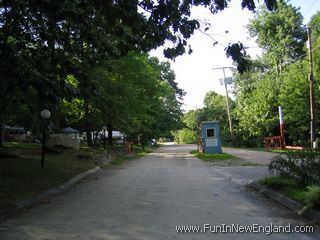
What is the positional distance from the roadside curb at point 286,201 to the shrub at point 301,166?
722 mm

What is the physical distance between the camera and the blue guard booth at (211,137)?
3100 centimetres

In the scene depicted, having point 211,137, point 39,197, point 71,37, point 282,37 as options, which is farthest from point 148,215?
point 282,37

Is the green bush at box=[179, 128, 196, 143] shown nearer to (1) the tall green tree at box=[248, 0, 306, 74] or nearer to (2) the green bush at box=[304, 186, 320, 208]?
(1) the tall green tree at box=[248, 0, 306, 74]

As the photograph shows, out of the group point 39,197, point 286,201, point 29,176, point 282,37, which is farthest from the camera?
point 282,37

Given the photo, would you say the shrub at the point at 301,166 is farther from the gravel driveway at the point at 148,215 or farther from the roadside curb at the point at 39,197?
the roadside curb at the point at 39,197

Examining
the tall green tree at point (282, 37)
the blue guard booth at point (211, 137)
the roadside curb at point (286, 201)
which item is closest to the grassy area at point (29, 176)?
the roadside curb at point (286, 201)

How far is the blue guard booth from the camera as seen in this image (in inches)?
1220

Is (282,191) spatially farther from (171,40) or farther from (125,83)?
(125,83)

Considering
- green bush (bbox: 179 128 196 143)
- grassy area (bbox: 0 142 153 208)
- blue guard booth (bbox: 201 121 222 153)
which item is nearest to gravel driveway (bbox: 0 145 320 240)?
grassy area (bbox: 0 142 153 208)

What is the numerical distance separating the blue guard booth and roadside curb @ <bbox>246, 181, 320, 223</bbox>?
18434 millimetres

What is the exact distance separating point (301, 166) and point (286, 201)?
51.9 inches

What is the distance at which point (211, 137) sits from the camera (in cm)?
3111

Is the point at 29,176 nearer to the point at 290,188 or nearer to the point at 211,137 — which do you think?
the point at 290,188

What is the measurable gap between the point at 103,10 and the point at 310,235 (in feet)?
20.6
